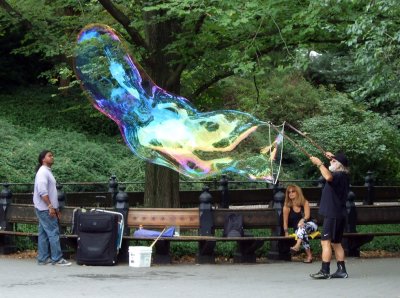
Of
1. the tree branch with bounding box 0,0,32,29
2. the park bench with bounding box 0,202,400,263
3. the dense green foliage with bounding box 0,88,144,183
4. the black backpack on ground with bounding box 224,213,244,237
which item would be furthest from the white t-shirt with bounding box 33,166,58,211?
the dense green foliage with bounding box 0,88,144,183

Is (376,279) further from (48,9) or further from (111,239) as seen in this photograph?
(48,9)

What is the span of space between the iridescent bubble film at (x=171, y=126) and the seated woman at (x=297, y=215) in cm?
51

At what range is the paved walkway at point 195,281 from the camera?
11.1 m

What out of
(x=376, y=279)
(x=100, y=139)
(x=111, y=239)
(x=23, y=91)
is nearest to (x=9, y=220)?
(x=111, y=239)

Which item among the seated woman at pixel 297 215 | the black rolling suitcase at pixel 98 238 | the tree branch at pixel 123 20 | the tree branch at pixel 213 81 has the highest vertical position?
the tree branch at pixel 123 20

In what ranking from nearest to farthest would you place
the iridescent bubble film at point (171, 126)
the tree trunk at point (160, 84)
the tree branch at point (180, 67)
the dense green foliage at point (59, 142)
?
the iridescent bubble film at point (171, 126), the tree branch at point (180, 67), the tree trunk at point (160, 84), the dense green foliage at point (59, 142)

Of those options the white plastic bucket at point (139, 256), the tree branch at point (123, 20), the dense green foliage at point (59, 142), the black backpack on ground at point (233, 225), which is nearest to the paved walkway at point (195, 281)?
the white plastic bucket at point (139, 256)

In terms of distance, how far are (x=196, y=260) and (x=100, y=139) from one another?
19854 millimetres

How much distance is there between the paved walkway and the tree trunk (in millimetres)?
4218

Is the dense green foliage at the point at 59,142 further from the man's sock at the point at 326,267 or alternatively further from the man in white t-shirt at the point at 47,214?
the man's sock at the point at 326,267

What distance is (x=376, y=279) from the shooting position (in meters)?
12.6

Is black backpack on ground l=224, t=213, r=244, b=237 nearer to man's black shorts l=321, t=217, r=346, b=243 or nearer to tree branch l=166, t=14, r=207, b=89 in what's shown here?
man's black shorts l=321, t=217, r=346, b=243

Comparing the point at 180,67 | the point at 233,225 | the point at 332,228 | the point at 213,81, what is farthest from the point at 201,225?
the point at 213,81

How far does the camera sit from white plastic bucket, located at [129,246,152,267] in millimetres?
13703
